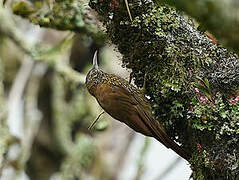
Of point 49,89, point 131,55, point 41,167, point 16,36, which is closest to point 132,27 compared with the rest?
point 131,55

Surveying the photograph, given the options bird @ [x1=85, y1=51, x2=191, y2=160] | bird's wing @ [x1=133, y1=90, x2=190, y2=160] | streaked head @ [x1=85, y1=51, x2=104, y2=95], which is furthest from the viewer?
streaked head @ [x1=85, y1=51, x2=104, y2=95]

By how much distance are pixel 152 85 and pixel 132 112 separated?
0.86 ft

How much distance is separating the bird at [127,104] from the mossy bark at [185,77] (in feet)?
0.33

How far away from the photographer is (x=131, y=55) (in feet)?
4.26

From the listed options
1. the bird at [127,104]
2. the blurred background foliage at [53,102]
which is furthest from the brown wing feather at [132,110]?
the blurred background foliage at [53,102]

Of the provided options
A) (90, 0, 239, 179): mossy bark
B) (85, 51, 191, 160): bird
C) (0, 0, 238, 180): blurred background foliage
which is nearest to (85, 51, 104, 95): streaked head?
(85, 51, 191, 160): bird

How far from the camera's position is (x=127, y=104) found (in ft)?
5.14

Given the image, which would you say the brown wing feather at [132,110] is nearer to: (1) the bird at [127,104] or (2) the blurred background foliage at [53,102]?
(1) the bird at [127,104]

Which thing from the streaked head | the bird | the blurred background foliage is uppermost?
the bird

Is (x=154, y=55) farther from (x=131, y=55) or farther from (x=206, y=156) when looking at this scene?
(x=206, y=156)

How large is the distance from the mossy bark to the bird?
0.33ft

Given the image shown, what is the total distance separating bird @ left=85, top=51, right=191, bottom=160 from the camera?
141 centimetres

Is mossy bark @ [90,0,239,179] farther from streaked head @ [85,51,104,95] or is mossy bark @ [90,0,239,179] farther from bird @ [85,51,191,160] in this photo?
streaked head @ [85,51,104,95]

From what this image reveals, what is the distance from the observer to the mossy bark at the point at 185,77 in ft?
3.84
